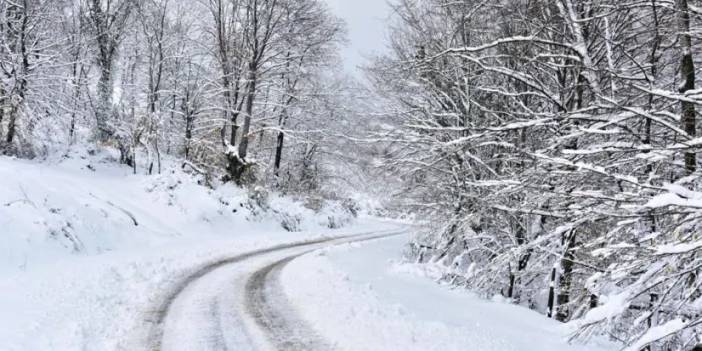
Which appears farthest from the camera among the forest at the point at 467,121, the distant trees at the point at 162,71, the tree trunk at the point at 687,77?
the distant trees at the point at 162,71

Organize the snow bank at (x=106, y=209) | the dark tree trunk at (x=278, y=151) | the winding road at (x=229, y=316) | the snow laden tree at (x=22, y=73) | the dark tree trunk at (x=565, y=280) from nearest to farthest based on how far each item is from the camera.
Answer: the winding road at (x=229, y=316) → the dark tree trunk at (x=565, y=280) → the snow bank at (x=106, y=209) → the snow laden tree at (x=22, y=73) → the dark tree trunk at (x=278, y=151)

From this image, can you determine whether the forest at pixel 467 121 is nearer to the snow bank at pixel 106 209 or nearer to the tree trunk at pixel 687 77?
the tree trunk at pixel 687 77

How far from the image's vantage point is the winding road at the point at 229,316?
6.88 m

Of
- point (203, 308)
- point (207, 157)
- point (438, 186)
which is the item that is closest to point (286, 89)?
point (207, 157)

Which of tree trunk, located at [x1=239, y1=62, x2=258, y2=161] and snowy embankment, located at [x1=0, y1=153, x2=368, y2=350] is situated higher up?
tree trunk, located at [x1=239, y1=62, x2=258, y2=161]

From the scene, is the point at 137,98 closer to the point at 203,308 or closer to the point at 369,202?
the point at 203,308

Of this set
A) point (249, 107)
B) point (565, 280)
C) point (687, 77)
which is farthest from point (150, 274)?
point (249, 107)

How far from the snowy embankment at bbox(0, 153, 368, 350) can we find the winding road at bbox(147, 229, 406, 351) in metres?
0.33

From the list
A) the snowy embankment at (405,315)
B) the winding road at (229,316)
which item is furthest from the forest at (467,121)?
the winding road at (229,316)

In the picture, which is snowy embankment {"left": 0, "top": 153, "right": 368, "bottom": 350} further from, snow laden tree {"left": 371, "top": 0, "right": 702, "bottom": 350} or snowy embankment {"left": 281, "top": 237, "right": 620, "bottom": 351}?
snow laden tree {"left": 371, "top": 0, "right": 702, "bottom": 350}

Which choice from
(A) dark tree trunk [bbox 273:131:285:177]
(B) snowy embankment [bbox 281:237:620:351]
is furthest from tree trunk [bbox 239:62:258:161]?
(B) snowy embankment [bbox 281:237:620:351]

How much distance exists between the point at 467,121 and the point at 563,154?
6.04 metres

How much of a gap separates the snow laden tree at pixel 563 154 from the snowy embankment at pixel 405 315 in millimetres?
731

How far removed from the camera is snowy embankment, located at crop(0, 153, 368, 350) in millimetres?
7273
